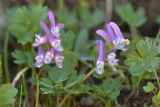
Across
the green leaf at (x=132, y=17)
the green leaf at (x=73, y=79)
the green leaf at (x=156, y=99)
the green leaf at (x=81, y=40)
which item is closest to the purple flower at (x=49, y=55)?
the green leaf at (x=73, y=79)

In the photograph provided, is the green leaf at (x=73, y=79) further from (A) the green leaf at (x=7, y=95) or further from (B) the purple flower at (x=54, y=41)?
(A) the green leaf at (x=7, y=95)

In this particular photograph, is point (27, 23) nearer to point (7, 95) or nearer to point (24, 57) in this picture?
point (24, 57)

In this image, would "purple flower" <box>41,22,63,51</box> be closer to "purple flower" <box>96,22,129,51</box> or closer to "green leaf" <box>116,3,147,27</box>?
"purple flower" <box>96,22,129,51</box>

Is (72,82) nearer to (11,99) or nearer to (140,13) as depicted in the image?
(11,99)

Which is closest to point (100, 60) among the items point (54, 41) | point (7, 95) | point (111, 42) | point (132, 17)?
point (111, 42)

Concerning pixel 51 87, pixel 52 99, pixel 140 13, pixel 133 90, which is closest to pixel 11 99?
pixel 51 87
